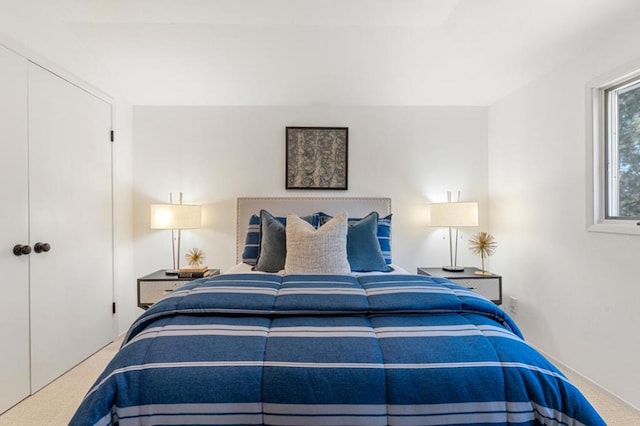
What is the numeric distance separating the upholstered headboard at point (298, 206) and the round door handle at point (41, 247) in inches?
58.7

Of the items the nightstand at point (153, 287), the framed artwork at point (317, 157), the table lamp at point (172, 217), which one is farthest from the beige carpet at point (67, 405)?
the framed artwork at point (317, 157)

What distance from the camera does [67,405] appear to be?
209cm

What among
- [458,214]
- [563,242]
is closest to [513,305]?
[563,242]

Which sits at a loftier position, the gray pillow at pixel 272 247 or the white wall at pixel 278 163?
the white wall at pixel 278 163

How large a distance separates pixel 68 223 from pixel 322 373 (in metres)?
2.43

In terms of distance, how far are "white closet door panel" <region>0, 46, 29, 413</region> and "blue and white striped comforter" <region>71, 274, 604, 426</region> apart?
143 centimetres

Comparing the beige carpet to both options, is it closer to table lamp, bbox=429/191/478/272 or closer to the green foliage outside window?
the green foliage outside window

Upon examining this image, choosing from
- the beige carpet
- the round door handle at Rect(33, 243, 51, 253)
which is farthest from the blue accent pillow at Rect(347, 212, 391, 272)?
the round door handle at Rect(33, 243, 51, 253)

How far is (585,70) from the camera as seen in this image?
91.9 inches

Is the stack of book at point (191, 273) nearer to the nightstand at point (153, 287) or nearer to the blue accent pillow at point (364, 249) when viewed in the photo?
the nightstand at point (153, 287)

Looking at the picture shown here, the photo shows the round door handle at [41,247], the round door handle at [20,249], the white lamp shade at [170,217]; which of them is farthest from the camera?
the white lamp shade at [170,217]

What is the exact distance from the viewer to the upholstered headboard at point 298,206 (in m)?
3.35

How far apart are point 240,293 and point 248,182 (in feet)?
6.65

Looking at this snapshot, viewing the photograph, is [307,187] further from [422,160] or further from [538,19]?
[538,19]
